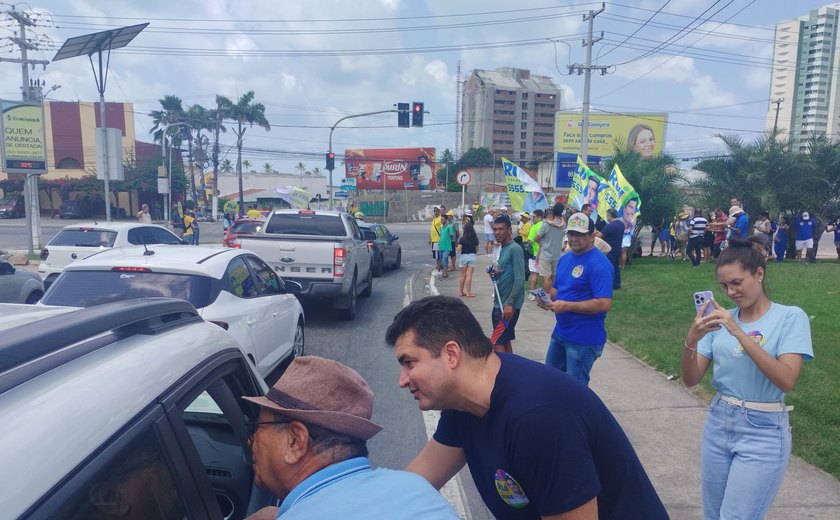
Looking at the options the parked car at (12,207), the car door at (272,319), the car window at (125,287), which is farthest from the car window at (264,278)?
the parked car at (12,207)

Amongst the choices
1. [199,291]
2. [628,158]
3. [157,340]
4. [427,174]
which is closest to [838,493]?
[157,340]

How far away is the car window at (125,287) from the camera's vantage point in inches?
205

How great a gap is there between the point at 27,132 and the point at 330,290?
19.1 metres

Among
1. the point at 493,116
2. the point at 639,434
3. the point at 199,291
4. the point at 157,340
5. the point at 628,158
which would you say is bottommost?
the point at 639,434

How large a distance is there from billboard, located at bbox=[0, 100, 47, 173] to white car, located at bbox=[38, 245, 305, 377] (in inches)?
798

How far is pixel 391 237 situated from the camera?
63.7 ft

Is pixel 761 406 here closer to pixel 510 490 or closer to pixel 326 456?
pixel 510 490

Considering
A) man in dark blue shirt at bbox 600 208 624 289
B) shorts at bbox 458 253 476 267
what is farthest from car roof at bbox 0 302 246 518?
man in dark blue shirt at bbox 600 208 624 289

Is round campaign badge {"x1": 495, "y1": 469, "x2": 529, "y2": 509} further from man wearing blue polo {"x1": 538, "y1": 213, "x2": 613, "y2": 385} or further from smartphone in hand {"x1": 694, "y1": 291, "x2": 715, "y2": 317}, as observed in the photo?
man wearing blue polo {"x1": 538, "y1": 213, "x2": 613, "y2": 385}

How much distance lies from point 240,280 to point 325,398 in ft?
15.4

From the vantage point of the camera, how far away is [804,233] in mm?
17656

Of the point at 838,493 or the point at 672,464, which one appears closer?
the point at 838,493

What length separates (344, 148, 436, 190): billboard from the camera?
81.7 metres

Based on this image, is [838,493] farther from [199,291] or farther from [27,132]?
[27,132]
